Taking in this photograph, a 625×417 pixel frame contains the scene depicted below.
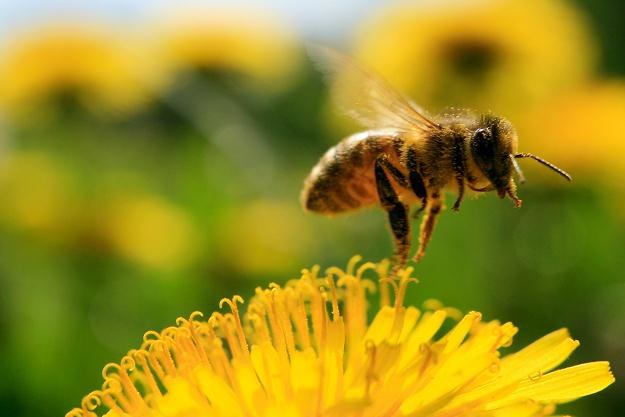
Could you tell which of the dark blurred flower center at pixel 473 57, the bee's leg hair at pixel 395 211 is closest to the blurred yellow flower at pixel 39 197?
the dark blurred flower center at pixel 473 57

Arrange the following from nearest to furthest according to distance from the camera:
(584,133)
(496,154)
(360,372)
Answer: (360,372)
(496,154)
(584,133)

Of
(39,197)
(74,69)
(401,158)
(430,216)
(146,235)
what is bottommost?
(430,216)

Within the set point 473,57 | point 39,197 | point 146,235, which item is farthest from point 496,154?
point 39,197

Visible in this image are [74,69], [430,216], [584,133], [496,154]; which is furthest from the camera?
[74,69]

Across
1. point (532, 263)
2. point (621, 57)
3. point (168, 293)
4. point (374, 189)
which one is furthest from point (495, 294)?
point (621, 57)

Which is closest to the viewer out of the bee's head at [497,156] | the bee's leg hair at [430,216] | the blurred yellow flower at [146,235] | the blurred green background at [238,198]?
the bee's head at [497,156]

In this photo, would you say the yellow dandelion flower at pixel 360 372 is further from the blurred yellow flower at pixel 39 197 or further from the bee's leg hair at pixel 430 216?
the blurred yellow flower at pixel 39 197

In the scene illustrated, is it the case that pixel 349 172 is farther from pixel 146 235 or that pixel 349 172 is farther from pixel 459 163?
pixel 146 235

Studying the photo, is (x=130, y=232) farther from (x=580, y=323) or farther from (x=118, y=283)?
(x=580, y=323)
